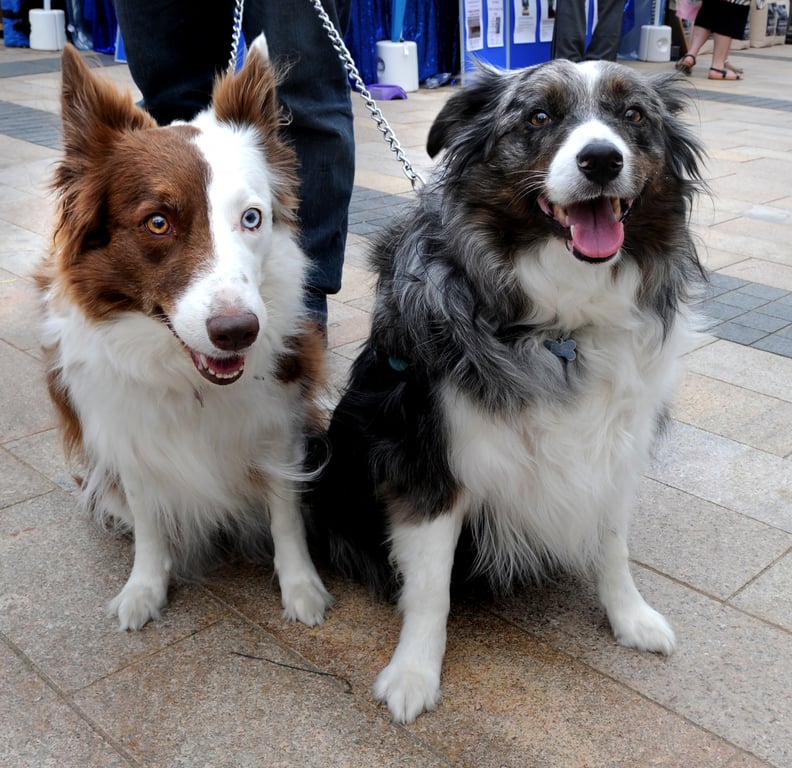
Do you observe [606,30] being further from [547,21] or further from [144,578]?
[144,578]

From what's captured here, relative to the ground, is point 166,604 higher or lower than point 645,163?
lower

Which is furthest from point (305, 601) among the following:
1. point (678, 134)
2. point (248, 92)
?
point (678, 134)

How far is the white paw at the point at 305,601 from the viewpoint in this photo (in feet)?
8.93

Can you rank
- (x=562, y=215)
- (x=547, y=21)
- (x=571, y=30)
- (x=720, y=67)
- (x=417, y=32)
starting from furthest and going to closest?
(x=720, y=67) → (x=547, y=21) → (x=417, y=32) → (x=571, y=30) → (x=562, y=215)

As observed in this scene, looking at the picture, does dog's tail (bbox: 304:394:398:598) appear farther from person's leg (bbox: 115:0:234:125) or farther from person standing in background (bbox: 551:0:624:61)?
person standing in background (bbox: 551:0:624:61)

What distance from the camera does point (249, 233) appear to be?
236 centimetres

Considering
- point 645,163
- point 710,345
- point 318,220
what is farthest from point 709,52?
point 645,163

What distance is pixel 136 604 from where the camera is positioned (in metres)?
Result: 2.69

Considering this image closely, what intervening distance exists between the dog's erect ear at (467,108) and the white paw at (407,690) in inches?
55.0

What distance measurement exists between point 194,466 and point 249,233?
722 millimetres

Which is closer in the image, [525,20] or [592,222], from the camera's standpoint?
[592,222]

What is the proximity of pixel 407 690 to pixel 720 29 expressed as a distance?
499 inches

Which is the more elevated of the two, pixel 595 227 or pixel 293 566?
pixel 595 227

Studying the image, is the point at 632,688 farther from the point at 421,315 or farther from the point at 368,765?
Result: the point at 421,315
